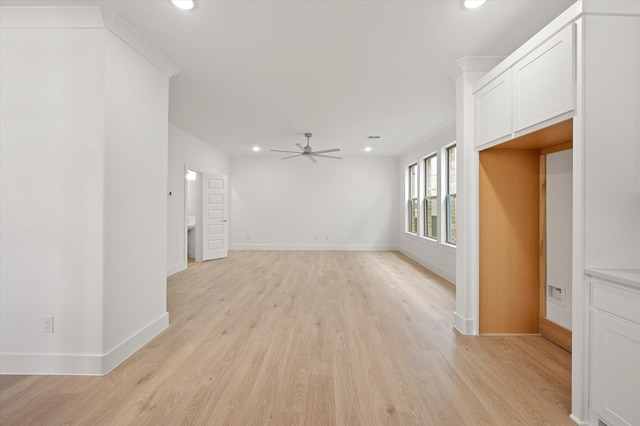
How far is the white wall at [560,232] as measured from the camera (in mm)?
2529

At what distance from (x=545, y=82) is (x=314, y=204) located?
269 inches

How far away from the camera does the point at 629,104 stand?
5.39ft

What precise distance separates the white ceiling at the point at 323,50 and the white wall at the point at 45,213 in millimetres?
719

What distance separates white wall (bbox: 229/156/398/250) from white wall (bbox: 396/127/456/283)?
41cm

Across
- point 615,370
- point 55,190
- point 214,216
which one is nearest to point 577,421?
point 615,370

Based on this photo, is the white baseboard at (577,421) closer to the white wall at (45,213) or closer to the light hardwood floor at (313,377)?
the light hardwood floor at (313,377)

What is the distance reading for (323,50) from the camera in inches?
106

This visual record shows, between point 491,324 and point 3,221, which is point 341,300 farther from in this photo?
point 3,221

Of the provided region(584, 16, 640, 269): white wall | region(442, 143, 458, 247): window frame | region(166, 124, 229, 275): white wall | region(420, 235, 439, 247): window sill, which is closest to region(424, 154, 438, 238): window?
region(420, 235, 439, 247): window sill

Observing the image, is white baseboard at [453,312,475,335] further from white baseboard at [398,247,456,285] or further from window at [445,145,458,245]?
window at [445,145,458,245]

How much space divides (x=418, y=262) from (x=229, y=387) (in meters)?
5.43

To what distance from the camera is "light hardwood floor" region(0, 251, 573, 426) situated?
1.71m

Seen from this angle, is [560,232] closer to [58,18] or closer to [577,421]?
[577,421]

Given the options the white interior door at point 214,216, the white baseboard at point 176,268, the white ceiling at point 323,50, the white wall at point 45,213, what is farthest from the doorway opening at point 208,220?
the white wall at point 45,213
